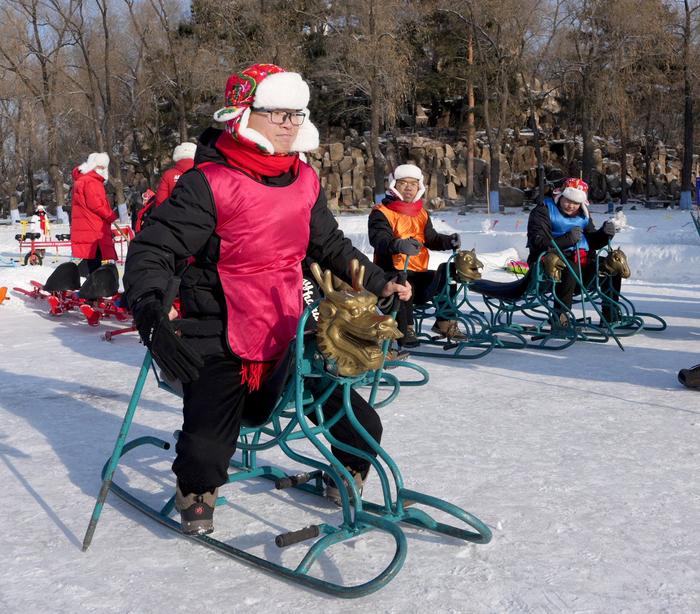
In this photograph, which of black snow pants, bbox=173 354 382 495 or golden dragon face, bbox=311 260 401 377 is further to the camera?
black snow pants, bbox=173 354 382 495

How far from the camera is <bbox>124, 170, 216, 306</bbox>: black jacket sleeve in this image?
104 inches

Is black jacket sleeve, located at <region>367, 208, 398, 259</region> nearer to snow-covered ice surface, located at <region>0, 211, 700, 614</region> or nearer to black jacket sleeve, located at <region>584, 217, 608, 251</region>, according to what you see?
snow-covered ice surface, located at <region>0, 211, 700, 614</region>

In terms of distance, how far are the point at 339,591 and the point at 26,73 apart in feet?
126

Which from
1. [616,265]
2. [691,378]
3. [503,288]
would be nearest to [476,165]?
[616,265]

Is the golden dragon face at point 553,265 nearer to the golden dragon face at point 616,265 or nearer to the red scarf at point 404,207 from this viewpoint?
the golden dragon face at point 616,265

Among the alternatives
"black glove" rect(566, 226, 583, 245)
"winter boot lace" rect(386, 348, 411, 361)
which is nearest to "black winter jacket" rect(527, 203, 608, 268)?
"black glove" rect(566, 226, 583, 245)

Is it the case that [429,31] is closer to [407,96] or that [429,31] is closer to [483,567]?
[407,96]

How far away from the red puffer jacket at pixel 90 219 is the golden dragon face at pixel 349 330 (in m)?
6.94

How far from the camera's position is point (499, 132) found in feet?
98.0

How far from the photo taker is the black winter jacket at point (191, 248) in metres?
2.64

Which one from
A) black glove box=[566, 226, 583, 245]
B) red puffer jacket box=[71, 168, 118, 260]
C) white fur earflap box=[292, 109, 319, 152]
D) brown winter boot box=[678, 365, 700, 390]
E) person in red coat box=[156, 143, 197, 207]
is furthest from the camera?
red puffer jacket box=[71, 168, 118, 260]

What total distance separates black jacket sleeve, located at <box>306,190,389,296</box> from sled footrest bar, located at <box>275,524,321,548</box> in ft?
2.80

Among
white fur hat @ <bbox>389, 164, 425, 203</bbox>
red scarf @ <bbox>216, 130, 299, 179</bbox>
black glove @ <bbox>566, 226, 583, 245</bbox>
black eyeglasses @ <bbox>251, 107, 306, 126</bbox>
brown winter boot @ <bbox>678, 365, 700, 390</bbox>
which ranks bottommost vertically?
brown winter boot @ <bbox>678, 365, 700, 390</bbox>

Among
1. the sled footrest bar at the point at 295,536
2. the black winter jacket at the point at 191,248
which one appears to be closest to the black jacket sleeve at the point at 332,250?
the black winter jacket at the point at 191,248
